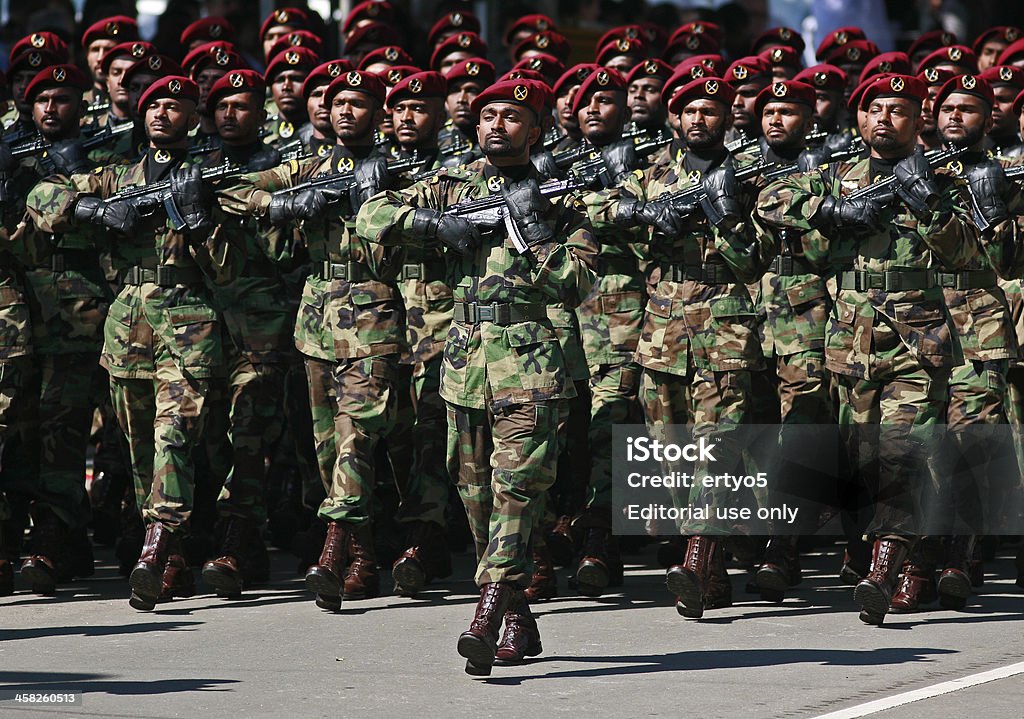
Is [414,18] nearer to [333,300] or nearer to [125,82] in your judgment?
[125,82]

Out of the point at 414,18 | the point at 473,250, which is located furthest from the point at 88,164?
the point at 414,18

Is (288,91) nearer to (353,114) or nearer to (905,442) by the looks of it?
(353,114)

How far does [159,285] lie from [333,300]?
776mm

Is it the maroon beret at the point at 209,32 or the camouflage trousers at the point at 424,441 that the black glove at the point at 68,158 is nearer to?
the camouflage trousers at the point at 424,441

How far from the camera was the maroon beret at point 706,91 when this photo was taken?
892 centimetres

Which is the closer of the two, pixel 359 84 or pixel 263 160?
pixel 359 84

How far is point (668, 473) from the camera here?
925 cm

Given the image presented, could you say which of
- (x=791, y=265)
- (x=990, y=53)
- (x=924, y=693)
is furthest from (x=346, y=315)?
(x=990, y=53)

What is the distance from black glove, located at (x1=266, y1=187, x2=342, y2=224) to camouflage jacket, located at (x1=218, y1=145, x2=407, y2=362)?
3.3 inches

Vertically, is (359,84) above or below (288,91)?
below

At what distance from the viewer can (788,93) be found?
9289 millimetres

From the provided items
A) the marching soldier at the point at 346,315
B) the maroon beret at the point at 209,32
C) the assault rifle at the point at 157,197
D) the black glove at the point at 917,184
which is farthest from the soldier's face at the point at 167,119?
the black glove at the point at 917,184

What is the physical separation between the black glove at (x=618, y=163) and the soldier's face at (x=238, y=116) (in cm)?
167

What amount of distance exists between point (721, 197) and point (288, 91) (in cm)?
316
